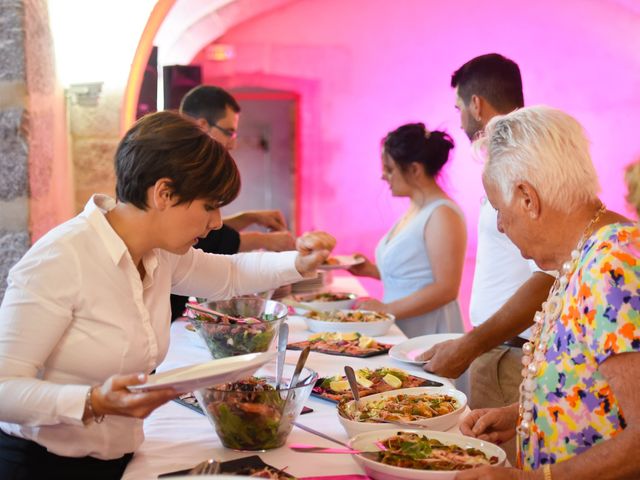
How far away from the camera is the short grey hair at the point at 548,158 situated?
1.41 meters

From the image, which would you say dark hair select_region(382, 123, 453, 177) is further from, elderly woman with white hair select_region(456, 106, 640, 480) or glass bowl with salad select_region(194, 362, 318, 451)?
glass bowl with salad select_region(194, 362, 318, 451)

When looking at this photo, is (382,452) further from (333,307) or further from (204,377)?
(333,307)

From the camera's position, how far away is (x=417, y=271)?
3.53 m

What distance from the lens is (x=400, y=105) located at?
644cm

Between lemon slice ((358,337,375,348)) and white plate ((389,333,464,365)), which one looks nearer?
white plate ((389,333,464,365))

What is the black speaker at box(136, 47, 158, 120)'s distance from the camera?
390 cm

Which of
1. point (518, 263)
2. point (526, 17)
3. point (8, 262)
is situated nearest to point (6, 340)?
point (8, 262)

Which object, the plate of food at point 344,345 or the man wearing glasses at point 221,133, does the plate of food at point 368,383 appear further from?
the man wearing glasses at point 221,133

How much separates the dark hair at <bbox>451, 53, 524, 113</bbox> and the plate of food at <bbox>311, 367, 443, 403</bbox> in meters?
1.17

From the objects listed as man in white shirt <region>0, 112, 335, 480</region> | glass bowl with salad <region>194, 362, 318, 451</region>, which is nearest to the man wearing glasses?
man in white shirt <region>0, 112, 335, 480</region>

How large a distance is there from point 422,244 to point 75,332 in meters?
2.26

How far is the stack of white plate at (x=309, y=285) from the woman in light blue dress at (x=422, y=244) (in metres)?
0.45

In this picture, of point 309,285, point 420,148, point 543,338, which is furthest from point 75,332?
point 309,285

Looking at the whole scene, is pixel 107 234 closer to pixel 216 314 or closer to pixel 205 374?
pixel 205 374
